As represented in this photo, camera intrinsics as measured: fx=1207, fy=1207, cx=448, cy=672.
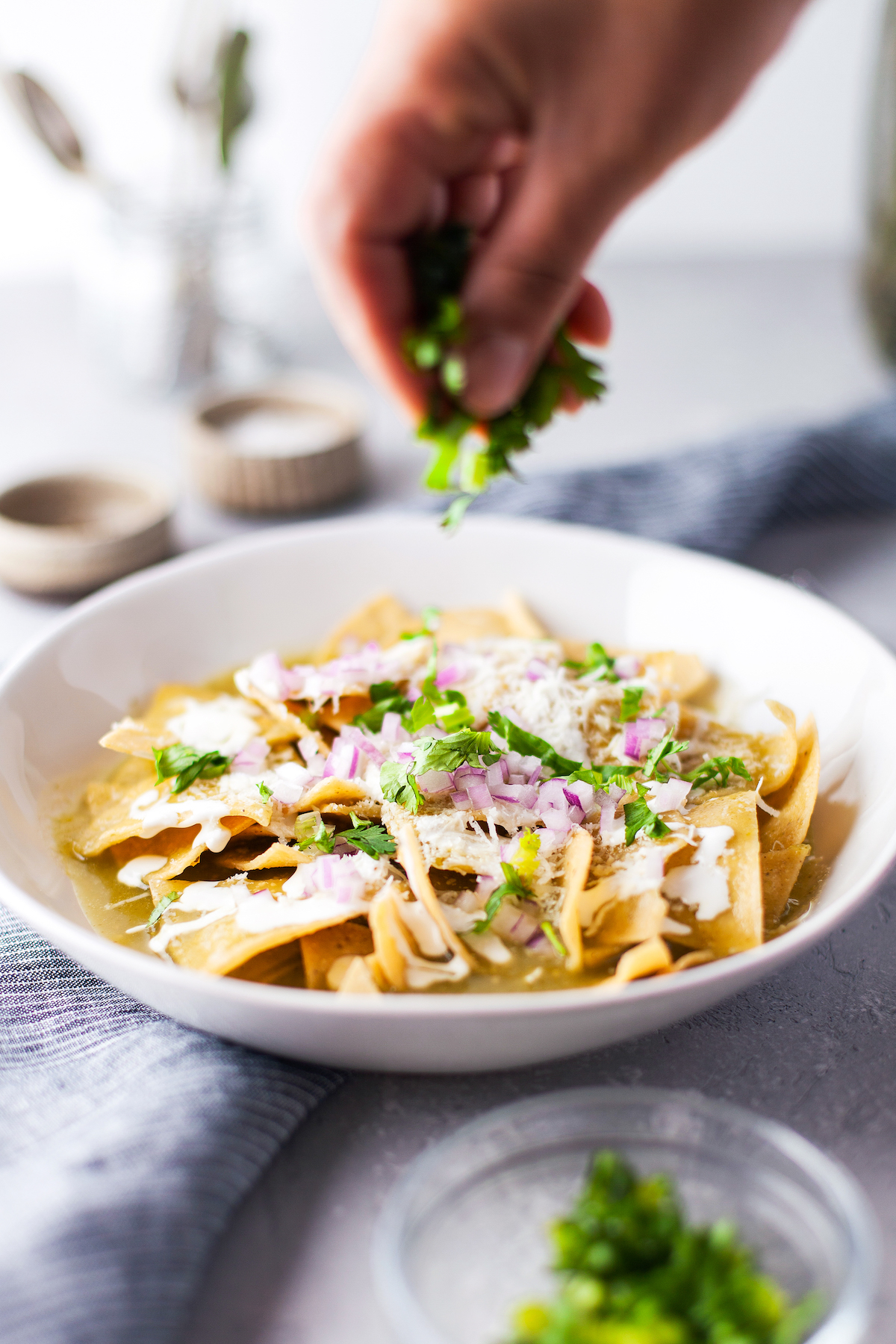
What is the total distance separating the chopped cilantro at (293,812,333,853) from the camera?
166 centimetres

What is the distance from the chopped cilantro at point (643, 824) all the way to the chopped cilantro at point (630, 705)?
0.75 ft

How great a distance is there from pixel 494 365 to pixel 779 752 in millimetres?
804

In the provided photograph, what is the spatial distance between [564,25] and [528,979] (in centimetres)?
111

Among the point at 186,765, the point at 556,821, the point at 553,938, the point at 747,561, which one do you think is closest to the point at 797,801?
the point at 556,821

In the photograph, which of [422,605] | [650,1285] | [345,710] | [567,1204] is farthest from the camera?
[422,605]

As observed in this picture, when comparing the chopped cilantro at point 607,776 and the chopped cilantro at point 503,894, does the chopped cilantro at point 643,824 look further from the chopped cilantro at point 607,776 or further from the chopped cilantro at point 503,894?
the chopped cilantro at point 503,894

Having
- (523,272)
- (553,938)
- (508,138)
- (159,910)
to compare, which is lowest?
(159,910)

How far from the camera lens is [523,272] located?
140 cm

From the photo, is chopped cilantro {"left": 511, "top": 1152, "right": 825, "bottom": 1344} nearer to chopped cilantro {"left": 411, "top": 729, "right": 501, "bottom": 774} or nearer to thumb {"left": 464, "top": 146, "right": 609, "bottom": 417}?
chopped cilantro {"left": 411, "top": 729, "right": 501, "bottom": 774}

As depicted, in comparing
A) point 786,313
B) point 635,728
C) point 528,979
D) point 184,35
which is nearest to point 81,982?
point 528,979

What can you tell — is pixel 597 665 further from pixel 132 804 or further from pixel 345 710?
pixel 132 804

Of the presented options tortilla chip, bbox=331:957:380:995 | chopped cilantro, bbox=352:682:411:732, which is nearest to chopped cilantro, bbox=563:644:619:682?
chopped cilantro, bbox=352:682:411:732

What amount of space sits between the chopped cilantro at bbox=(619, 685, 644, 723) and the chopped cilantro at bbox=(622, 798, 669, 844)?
0.23 metres

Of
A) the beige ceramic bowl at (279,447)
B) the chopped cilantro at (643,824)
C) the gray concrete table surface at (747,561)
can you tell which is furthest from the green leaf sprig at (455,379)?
the beige ceramic bowl at (279,447)
